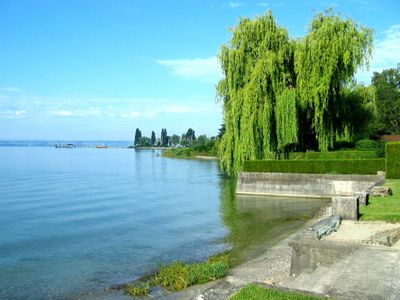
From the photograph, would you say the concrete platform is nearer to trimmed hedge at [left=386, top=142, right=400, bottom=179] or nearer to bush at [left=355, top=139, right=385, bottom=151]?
trimmed hedge at [left=386, top=142, right=400, bottom=179]

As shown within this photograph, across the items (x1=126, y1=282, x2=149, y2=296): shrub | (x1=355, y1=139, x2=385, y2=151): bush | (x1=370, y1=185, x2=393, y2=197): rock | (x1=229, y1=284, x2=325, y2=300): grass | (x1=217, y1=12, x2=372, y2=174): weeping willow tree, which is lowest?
(x1=126, y1=282, x2=149, y2=296): shrub

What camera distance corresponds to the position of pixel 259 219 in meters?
19.9

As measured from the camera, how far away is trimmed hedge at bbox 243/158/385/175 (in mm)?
24609

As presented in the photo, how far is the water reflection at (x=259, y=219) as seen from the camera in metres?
15.1

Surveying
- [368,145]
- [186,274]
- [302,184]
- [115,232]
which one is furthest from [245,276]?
[368,145]

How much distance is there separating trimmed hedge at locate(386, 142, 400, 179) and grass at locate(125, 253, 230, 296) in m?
14.6

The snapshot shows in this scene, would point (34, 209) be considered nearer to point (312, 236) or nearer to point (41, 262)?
point (41, 262)

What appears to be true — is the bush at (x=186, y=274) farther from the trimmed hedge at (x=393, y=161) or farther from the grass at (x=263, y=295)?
the trimmed hedge at (x=393, y=161)

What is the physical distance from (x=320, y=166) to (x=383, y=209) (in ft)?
40.0

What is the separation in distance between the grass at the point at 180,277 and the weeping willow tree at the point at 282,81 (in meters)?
16.9

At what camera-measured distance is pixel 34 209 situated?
24.3m

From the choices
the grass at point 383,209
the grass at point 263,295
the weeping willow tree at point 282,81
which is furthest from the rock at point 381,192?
the grass at point 263,295

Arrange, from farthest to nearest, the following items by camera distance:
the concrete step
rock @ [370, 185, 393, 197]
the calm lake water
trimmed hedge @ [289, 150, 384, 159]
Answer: trimmed hedge @ [289, 150, 384, 159]
rock @ [370, 185, 393, 197]
the calm lake water
the concrete step

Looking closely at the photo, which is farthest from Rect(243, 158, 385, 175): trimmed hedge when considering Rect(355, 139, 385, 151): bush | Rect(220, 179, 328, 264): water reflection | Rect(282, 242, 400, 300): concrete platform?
Rect(282, 242, 400, 300): concrete platform
